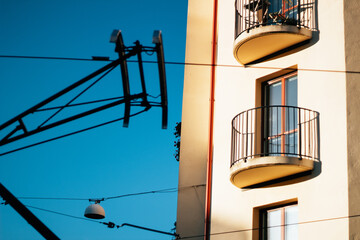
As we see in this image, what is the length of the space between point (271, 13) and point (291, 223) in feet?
18.7

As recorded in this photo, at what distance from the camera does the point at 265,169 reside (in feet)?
52.7

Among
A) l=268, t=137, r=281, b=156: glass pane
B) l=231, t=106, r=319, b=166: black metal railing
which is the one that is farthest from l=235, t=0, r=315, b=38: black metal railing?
l=268, t=137, r=281, b=156: glass pane

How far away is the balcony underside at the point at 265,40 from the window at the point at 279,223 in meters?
4.13

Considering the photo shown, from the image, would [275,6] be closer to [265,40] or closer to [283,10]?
[283,10]

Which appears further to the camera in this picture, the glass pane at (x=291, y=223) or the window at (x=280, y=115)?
the window at (x=280, y=115)

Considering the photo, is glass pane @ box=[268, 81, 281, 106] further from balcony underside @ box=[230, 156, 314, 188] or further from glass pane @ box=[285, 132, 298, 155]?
balcony underside @ box=[230, 156, 314, 188]

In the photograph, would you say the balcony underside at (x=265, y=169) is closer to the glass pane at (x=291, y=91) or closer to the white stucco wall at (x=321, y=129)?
the white stucco wall at (x=321, y=129)

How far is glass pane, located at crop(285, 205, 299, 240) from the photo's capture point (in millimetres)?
15945

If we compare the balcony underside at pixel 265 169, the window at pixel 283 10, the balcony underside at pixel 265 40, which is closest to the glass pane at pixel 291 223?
the balcony underside at pixel 265 169

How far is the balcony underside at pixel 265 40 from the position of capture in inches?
674

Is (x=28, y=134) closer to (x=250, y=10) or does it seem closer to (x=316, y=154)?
(x=316, y=154)

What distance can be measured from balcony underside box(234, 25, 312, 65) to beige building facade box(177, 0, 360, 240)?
28 mm

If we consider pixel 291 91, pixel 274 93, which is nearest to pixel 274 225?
pixel 291 91

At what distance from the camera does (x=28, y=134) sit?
1147cm
